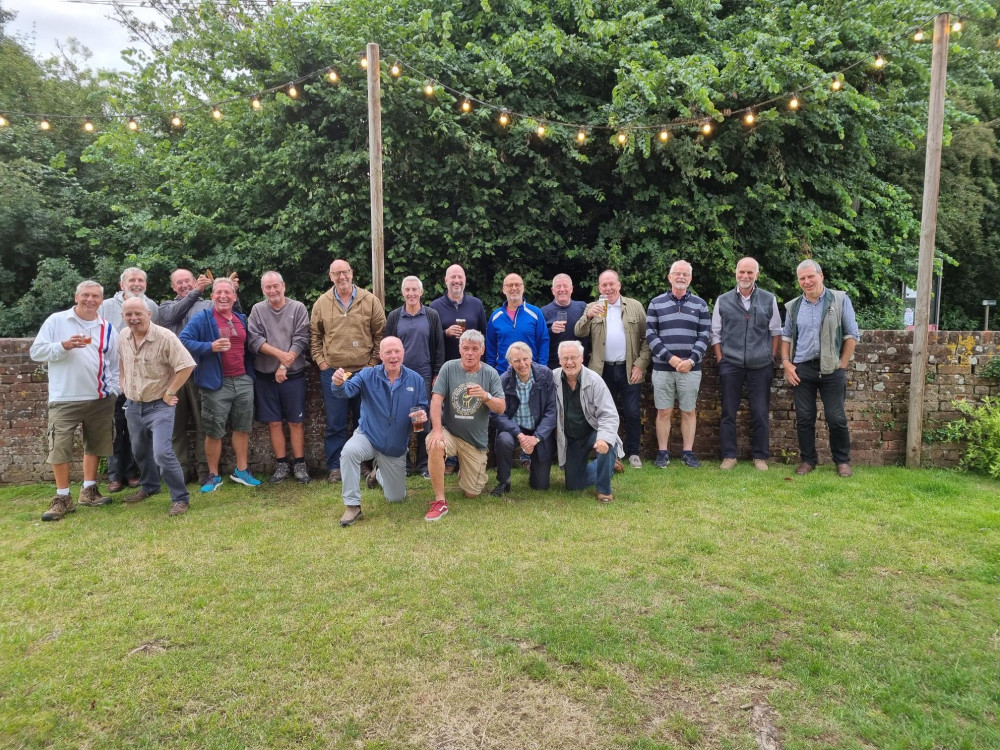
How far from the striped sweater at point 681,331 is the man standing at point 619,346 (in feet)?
0.65

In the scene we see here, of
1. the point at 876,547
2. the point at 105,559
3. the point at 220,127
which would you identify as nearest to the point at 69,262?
the point at 220,127

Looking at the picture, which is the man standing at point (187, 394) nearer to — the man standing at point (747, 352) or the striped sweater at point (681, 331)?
the striped sweater at point (681, 331)

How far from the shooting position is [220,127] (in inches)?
381

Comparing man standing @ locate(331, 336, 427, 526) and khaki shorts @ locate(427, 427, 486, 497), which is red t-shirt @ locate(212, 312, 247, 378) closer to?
man standing @ locate(331, 336, 427, 526)

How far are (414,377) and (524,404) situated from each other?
3.33ft

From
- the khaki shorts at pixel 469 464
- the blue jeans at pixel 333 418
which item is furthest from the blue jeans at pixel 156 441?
the khaki shorts at pixel 469 464

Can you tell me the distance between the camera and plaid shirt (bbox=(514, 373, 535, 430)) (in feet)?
18.1

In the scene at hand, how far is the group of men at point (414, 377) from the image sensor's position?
5.23 metres

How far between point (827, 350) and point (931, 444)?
5.68 feet

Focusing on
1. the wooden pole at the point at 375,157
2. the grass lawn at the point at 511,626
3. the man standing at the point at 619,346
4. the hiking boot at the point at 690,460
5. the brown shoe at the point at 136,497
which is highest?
the wooden pole at the point at 375,157

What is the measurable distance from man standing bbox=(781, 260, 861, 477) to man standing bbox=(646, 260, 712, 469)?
2.77 feet

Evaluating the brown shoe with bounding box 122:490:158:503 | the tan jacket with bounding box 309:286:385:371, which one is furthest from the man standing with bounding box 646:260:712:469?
the brown shoe with bounding box 122:490:158:503

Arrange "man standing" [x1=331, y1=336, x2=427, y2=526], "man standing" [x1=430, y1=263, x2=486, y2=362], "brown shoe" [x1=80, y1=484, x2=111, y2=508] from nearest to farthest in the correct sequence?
"man standing" [x1=331, y1=336, x2=427, y2=526] < "brown shoe" [x1=80, y1=484, x2=111, y2=508] < "man standing" [x1=430, y1=263, x2=486, y2=362]

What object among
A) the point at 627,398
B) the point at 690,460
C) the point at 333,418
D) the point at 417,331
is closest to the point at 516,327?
the point at 417,331
